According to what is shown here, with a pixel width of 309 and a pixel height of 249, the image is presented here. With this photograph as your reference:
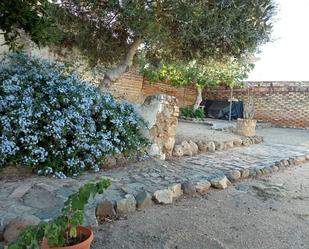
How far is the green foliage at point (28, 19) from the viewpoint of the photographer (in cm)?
283

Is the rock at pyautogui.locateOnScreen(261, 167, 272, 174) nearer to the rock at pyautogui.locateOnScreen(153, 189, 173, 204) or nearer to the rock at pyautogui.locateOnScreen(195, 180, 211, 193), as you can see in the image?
the rock at pyautogui.locateOnScreen(195, 180, 211, 193)

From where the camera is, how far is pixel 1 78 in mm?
4059

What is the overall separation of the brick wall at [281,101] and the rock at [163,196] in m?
11.3

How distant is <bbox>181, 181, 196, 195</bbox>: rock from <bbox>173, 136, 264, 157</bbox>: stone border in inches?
67.7

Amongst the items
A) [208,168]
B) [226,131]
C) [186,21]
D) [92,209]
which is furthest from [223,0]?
[226,131]

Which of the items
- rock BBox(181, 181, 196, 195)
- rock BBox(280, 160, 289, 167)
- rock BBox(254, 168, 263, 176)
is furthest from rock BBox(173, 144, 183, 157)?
rock BBox(280, 160, 289, 167)

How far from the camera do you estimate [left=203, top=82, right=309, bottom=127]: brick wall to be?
13305 millimetres

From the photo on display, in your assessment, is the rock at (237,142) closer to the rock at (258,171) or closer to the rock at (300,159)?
the rock at (300,159)

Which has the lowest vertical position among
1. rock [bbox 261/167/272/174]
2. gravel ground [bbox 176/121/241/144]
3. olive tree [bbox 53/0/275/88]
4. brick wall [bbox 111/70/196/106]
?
rock [bbox 261/167/272/174]

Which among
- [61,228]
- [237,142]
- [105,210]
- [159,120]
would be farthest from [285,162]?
[61,228]

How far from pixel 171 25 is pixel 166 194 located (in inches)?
114

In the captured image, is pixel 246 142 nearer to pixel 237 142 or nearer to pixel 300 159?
pixel 237 142

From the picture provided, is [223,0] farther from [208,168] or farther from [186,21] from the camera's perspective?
[208,168]

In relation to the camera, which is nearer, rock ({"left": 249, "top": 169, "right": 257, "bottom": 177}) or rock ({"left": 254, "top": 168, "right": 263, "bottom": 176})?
rock ({"left": 249, "top": 169, "right": 257, "bottom": 177})
